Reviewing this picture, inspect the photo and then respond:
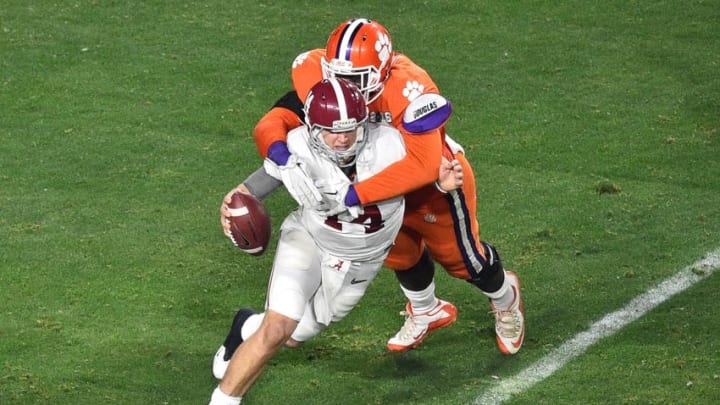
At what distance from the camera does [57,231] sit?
8.11 m

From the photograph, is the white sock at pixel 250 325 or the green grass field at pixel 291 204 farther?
the green grass field at pixel 291 204

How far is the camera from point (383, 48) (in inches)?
245

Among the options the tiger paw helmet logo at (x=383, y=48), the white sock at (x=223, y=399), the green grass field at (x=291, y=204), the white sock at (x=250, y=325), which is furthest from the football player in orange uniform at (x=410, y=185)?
the white sock at (x=223, y=399)

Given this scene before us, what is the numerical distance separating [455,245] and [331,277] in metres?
0.79

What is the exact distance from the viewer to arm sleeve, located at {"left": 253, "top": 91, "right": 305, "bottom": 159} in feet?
20.0

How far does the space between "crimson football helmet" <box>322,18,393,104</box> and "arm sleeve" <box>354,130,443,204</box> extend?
31cm

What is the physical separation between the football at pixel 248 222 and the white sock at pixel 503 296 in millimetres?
1436

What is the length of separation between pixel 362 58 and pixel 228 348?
1.59 metres

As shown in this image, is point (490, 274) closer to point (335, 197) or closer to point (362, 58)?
point (335, 197)

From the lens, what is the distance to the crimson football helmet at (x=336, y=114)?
5699 mm

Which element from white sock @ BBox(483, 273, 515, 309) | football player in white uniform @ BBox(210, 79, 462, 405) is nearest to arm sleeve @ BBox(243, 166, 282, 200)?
football player in white uniform @ BBox(210, 79, 462, 405)

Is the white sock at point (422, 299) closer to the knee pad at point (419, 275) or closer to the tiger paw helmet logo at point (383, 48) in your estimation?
the knee pad at point (419, 275)

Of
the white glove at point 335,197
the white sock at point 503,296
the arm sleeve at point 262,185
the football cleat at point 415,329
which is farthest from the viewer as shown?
the football cleat at point 415,329

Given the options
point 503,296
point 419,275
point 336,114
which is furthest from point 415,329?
point 336,114
